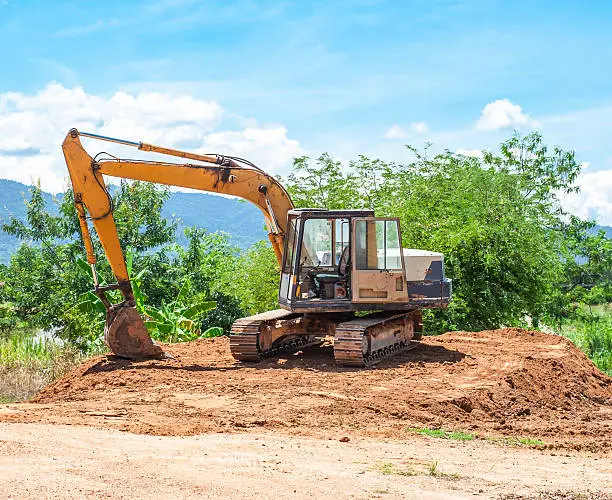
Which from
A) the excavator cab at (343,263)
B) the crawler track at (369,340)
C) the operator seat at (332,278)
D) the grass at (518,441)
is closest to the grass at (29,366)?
the excavator cab at (343,263)

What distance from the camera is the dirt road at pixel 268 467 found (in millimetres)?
6141

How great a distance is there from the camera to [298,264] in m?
14.1

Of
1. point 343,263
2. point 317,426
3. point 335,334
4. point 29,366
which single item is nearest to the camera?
point 317,426

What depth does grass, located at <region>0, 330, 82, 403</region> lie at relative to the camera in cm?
1453

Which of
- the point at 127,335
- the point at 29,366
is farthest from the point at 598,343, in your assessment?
the point at 29,366

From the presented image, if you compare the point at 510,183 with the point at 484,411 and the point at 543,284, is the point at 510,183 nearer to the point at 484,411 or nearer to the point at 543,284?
the point at 543,284

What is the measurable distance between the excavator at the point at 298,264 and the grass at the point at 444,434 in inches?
144

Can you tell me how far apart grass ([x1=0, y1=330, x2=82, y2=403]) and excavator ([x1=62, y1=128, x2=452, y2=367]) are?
192 centimetres

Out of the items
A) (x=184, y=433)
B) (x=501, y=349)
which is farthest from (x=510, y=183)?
(x=184, y=433)

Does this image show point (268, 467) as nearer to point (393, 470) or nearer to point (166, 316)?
point (393, 470)

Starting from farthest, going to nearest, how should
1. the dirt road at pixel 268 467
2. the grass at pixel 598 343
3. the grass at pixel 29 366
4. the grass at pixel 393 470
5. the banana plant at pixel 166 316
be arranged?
the grass at pixel 598 343 → the banana plant at pixel 166 316 → the grass at pixel 29 366 → the grass at pixel 393 470 → the dirt road at pixel 268 467

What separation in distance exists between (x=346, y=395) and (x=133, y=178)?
538cm

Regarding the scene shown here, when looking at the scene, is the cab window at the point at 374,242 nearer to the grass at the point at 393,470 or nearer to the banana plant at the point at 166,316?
the banana plant at the point at 166,316

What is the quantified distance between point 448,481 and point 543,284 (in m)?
16.8
